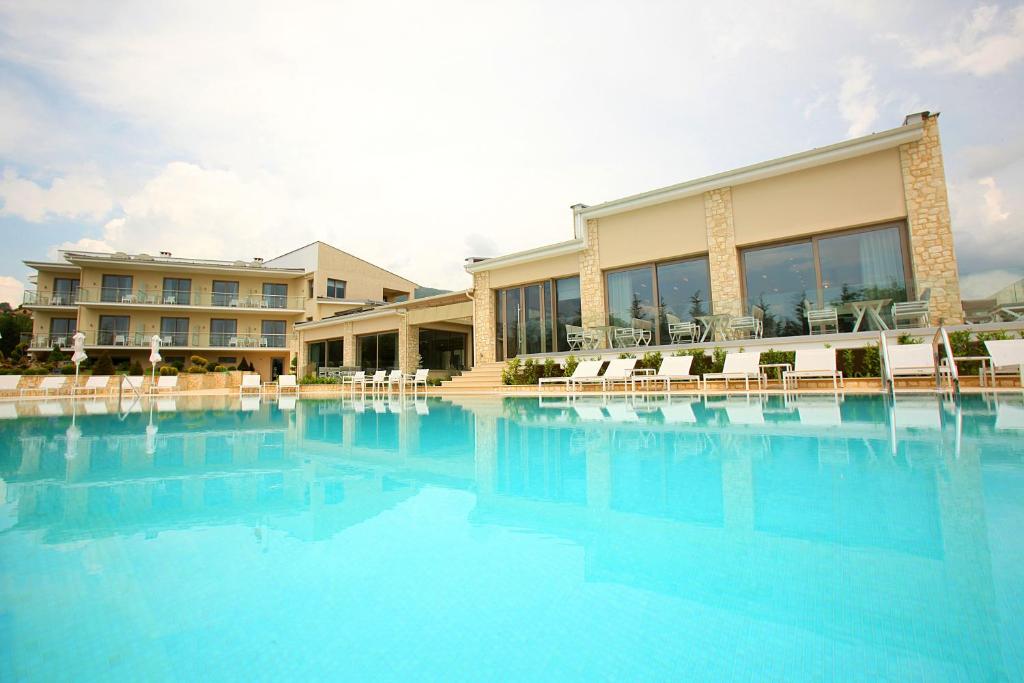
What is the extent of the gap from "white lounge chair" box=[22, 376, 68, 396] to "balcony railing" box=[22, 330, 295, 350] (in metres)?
10.7

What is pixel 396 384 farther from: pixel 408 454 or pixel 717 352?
pixel 408 454

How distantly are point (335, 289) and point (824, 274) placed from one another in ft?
96.1

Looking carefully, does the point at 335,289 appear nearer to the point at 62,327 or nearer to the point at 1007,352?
the point at 62,327

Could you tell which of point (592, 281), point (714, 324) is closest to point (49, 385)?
point (592, 281)

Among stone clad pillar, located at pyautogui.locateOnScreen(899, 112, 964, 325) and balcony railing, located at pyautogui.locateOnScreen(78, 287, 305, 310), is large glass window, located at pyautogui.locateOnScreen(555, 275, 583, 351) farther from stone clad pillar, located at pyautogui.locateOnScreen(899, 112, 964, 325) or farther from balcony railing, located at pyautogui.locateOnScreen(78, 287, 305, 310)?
balcony railing, located at pyautogui.locateOnScreen(78, 287, 305, 310)

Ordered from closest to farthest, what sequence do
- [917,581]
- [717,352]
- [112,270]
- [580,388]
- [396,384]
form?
[917,581] → [717,352] → [580,388] → [396,384] → [112,270]

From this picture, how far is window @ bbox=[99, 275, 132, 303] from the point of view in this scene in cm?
3017

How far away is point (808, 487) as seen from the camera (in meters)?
2.68

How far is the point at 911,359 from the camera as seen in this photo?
8.83 metres

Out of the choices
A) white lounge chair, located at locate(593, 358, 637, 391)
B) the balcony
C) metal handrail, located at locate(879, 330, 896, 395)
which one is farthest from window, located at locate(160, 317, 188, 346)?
metal handrail, located at locate(879, 330, 896, 395)

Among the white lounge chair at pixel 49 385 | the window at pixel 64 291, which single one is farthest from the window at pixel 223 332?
the white lounge chair at pixel 49 385

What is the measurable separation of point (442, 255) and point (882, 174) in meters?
19.5

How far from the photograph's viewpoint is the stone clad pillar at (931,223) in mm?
10461

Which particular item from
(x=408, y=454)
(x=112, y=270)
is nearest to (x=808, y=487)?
(x=408, y=454)
